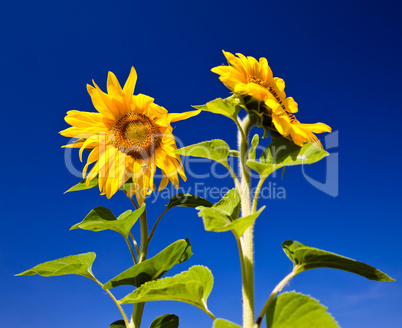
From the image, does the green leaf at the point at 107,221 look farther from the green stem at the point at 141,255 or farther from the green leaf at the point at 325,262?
the green leaf at the point at 325,262

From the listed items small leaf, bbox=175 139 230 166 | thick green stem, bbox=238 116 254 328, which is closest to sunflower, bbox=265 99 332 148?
thick green stem, bbox=238 116 254 328

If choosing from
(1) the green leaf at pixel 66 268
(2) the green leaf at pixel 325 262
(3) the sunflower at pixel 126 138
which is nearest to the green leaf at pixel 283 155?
(2) the green leaf at pixel 325 262

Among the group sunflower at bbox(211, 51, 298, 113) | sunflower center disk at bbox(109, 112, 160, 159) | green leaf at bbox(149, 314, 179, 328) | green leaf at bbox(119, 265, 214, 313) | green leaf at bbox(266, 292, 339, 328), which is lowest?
green leaf at bbox(266, 292, 339, 328)

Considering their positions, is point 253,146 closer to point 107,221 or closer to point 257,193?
point 257,193

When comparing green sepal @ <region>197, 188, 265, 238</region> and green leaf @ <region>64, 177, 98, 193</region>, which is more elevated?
green leaf @ <region>64, 177, 98, 193</region>

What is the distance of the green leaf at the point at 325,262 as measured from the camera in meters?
1.43

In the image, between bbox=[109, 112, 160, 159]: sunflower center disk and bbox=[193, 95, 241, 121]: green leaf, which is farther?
bbox=[109, 112, 160, 159]: sunflower center disk

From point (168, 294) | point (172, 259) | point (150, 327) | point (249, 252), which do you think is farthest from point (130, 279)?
point (249, 252)

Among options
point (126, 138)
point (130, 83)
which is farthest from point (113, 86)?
point (126, 138)

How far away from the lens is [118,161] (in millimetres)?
2424

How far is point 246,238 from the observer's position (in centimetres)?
154

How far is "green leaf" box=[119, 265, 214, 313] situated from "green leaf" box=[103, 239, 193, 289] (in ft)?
1.26

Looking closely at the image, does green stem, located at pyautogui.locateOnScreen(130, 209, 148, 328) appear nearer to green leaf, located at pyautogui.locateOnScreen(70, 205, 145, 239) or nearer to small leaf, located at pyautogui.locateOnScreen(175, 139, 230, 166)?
green leaf, located at pyautogui.locateOnScreen(70, 205, 145, 239)

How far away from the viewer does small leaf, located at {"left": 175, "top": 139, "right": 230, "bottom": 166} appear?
1.59 metres
